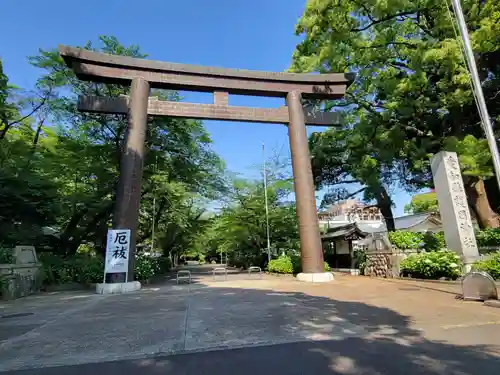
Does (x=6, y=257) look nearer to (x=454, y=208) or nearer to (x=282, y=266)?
(x=282, y=266)

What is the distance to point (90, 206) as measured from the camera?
15.3 metres

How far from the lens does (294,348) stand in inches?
155

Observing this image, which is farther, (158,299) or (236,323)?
(158,299)

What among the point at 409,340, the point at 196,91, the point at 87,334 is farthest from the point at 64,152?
the point at 409,340

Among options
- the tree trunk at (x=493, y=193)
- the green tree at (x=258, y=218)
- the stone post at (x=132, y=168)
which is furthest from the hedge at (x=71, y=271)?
the tree trunk at (x=493, y=193)

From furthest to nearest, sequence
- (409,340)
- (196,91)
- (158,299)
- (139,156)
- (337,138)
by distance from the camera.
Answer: (337,138) < (196,91) < (139,156) < (158,299) < (409,340)

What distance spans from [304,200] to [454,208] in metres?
5.35

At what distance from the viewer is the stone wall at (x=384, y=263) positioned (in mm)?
13430

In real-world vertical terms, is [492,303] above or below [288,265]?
below

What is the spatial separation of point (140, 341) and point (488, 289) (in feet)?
22.9

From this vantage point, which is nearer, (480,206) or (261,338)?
(261,338)

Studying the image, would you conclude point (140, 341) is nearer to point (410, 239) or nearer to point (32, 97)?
point (410, 239)

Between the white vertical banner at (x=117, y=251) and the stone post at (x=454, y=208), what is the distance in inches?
444

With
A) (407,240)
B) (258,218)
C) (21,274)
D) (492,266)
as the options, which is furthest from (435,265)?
(21,274)
